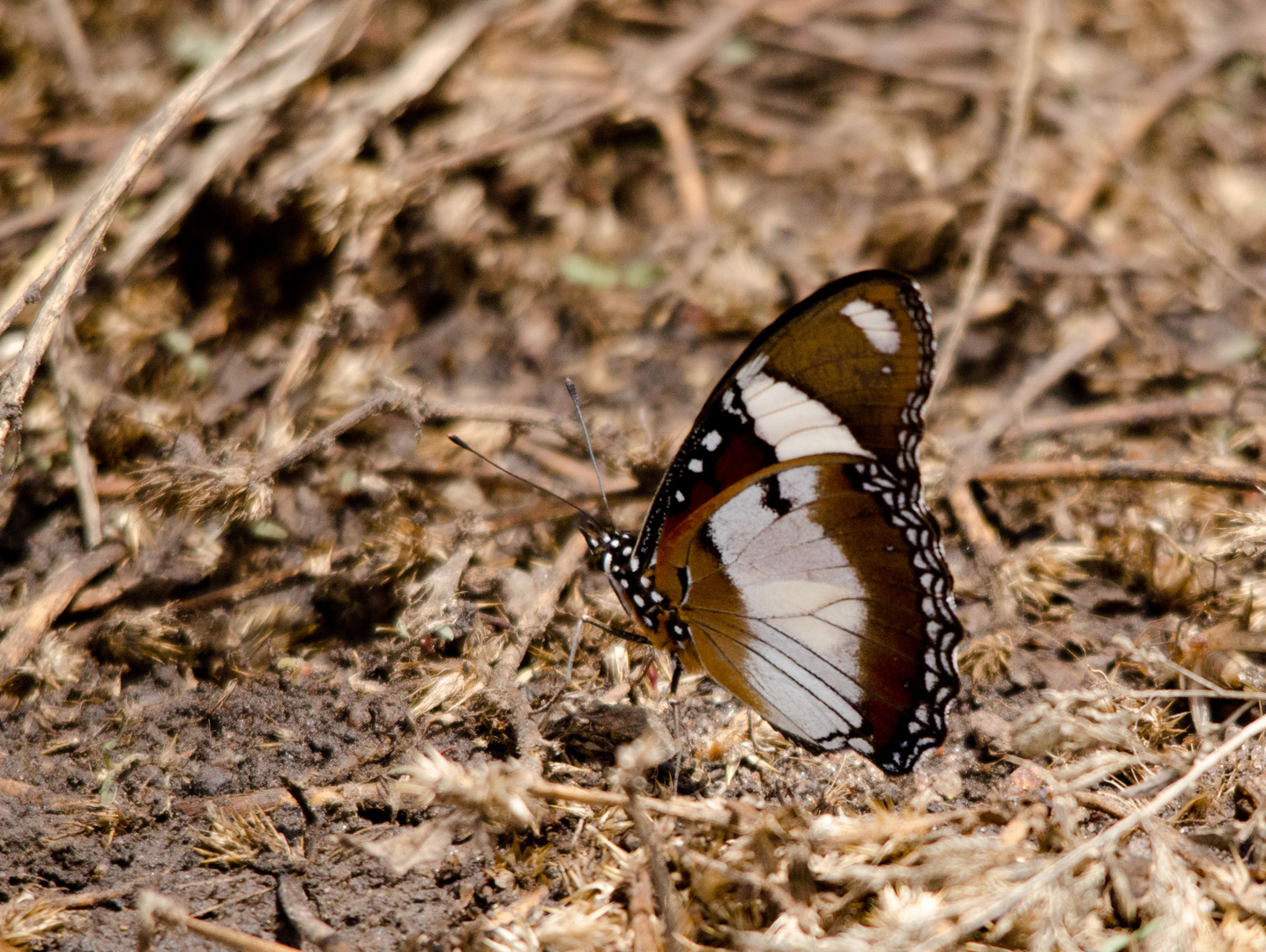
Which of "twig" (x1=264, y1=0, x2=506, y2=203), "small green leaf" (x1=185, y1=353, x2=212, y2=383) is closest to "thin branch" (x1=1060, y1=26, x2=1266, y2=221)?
"twig" (x1=264, y1=0, x2=506, y2=203)

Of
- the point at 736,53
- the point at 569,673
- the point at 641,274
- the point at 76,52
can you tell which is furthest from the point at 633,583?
the point at 76,52

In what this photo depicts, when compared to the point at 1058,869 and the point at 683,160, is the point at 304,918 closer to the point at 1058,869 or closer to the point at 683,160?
the point at 1058,869

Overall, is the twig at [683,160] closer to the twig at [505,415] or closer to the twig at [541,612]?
the twig at [505,415]

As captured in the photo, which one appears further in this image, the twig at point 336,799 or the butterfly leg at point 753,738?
the butterfly leg at point 753,738

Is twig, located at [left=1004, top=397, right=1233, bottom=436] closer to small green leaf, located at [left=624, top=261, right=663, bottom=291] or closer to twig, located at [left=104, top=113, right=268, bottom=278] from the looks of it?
small green leaf, located at [left=624, top=261, right=663, bottom=291]

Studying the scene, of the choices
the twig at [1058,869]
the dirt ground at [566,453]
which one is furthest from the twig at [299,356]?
the twig at [1058,869]

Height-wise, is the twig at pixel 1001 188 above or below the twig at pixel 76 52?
below

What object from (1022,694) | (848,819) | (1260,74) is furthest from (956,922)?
(1260,74)
